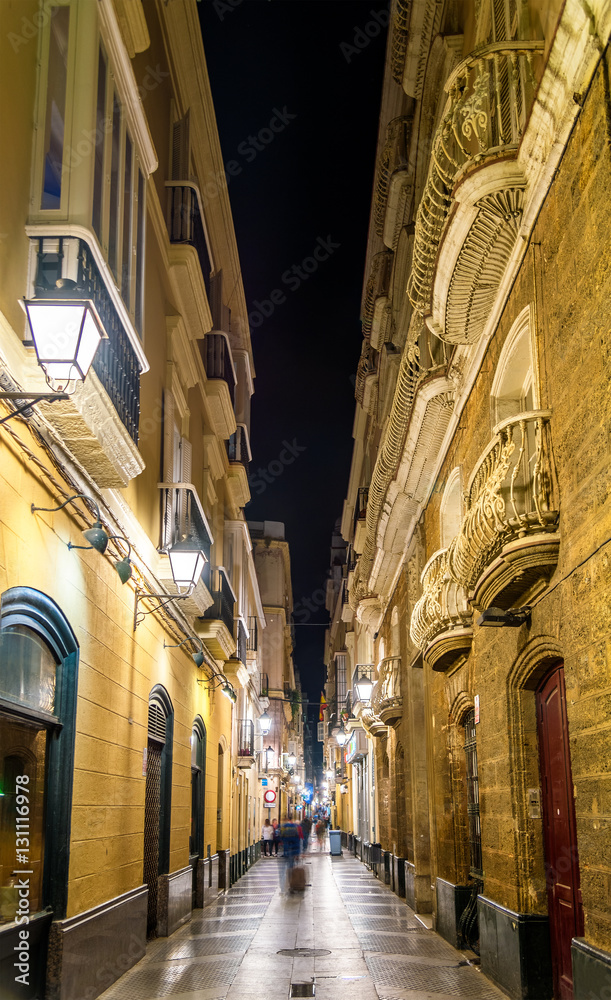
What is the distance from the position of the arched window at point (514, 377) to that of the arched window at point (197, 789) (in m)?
10.3

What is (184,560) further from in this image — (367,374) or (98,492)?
(367,374)

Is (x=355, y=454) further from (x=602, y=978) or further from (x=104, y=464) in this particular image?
(x=602, y=978)

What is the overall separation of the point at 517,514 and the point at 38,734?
438 cm

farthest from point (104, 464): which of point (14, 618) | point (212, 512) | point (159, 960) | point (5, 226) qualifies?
point (212, 512)

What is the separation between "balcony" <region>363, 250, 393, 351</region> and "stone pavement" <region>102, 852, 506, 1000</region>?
12.1 metres

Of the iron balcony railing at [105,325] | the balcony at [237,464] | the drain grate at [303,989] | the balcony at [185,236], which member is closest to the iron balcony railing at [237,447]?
the balcony at [237,464]

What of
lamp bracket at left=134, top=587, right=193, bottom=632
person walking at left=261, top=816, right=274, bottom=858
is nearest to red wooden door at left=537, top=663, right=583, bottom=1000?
lamp bracket at left=134, top=587, right=193, bottom=632

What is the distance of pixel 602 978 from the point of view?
5.57 m

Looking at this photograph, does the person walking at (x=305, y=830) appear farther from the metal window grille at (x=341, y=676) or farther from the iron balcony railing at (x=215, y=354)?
the iron balcony railing at (x=215, y=354)

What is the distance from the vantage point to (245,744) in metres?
30.2

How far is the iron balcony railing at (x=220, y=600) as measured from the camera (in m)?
17.6

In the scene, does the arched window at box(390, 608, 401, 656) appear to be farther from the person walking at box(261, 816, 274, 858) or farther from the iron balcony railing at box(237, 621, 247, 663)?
the person walking at box(261, 816, 274, 858)

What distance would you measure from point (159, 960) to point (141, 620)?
13.7 ft

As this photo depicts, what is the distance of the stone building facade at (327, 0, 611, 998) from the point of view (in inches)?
234
